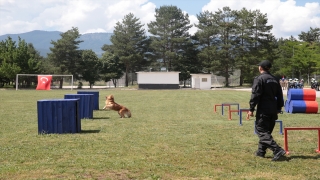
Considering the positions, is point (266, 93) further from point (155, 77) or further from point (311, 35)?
point (311, 35)

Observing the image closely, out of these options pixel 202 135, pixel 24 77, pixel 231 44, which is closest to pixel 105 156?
pixel 202 135

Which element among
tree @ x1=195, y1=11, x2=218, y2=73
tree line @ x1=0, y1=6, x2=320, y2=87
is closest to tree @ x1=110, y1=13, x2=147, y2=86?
tree line @ x1=0, y1=6, x2=320, y2=87

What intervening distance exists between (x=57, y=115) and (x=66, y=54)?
6514cm

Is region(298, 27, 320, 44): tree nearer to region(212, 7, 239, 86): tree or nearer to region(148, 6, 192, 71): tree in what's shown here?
region(212, 7, 239, 86): tree

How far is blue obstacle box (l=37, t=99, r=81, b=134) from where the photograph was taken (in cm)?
1004

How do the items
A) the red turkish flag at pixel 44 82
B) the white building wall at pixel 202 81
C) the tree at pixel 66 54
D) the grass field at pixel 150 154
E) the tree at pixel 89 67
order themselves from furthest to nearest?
1. the tree at pixel 89 67
2. the tree at pixel 66 54
3. the white building wall at pixel 202 81
4. the red turkish flag at pixel 44 82
5. the grass field at pixel 150 154

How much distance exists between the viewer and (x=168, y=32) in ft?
254

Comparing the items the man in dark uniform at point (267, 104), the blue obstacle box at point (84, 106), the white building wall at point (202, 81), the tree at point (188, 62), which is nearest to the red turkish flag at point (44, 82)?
the white building wall at point (202, 81)

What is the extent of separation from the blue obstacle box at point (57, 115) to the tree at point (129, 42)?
66.1 metres

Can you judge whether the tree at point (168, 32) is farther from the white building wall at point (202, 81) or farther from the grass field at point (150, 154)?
the grass field at point (150, 154)

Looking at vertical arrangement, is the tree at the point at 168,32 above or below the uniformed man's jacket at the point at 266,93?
above

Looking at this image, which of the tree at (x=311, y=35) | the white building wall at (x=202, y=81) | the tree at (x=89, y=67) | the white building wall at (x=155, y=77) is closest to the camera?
the white building wall at (x=155, y=77)

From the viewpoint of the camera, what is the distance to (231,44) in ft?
244

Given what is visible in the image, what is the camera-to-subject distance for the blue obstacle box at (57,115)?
1004 centimetres
